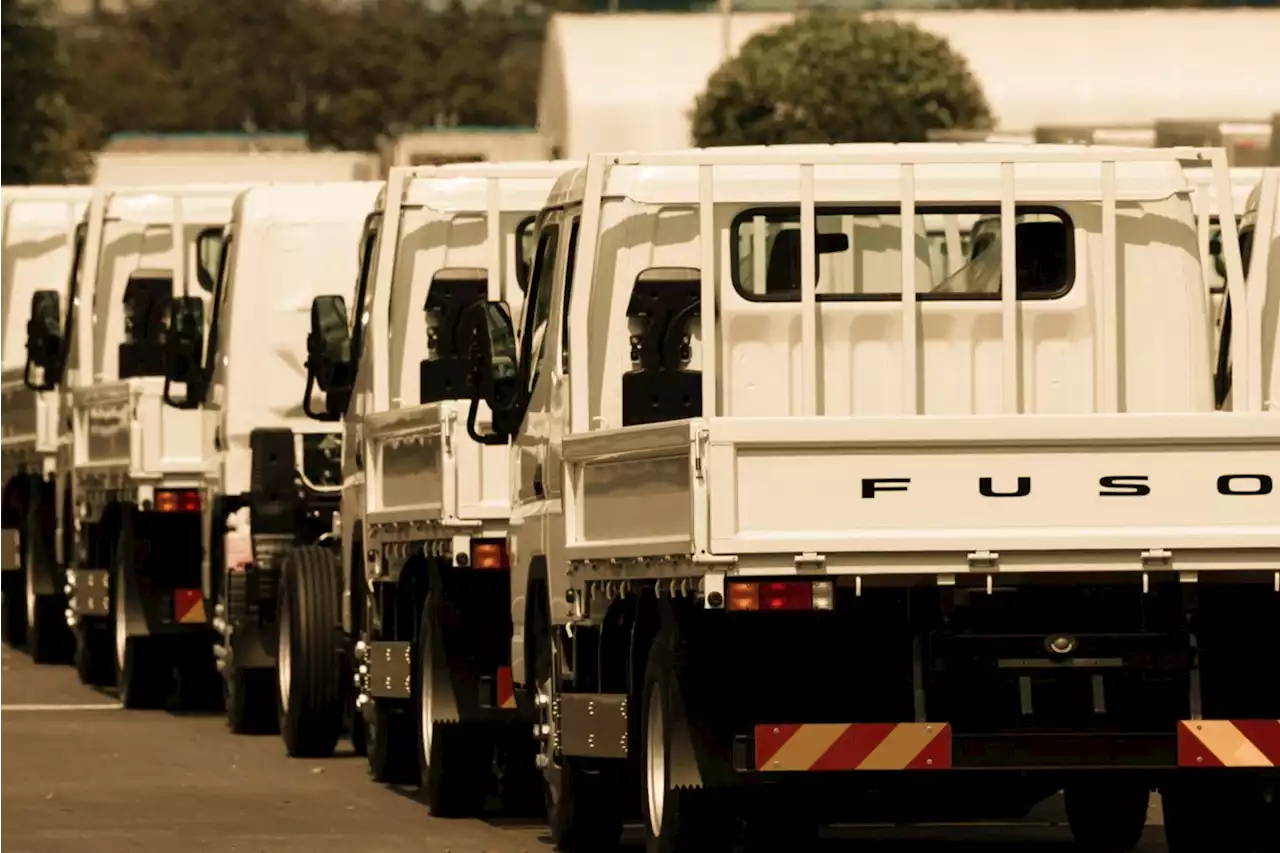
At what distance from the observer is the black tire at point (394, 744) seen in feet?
59.7

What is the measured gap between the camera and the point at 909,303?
1377 centimetres

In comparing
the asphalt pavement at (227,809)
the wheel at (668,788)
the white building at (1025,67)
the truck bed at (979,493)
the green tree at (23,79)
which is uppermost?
the white building at (1025,67)

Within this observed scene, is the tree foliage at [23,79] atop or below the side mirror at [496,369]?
atop

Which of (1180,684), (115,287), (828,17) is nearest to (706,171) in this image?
(1180,684)

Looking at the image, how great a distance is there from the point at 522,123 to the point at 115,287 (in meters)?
138

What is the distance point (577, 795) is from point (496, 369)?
157 centimetres

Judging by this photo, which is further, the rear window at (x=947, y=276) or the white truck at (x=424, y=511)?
the white truck at (x=424, y=511)

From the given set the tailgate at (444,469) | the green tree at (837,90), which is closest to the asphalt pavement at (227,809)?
the tailgate at (444,469)

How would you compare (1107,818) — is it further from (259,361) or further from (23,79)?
(23,79)

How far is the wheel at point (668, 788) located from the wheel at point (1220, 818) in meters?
1.50

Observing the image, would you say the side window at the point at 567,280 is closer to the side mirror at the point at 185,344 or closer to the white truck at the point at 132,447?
the side mirror at the point at 185,344

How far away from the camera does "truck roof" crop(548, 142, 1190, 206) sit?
1416 cm

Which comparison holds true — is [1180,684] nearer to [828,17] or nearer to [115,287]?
[115,287]

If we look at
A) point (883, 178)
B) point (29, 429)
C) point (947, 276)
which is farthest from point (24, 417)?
point (883, 178)
